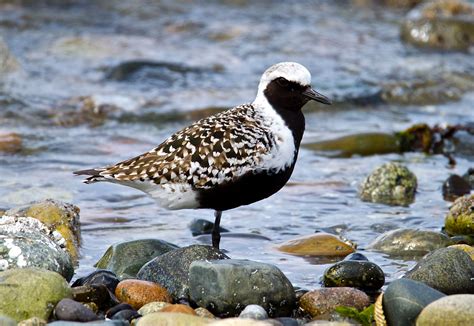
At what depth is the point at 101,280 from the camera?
559 cm

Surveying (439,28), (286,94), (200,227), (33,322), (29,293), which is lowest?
(33,322)

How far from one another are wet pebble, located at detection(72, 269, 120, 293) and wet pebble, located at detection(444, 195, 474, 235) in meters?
2.75

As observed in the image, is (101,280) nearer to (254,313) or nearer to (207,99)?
(254,313)

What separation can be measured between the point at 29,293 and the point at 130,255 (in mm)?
1193

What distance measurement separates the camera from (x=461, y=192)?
27.5ft

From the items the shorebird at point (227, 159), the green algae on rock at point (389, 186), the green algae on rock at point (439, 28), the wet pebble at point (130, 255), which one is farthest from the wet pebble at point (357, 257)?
the green algae on rock at point (439, 28)

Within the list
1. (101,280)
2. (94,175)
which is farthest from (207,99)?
(101,280)

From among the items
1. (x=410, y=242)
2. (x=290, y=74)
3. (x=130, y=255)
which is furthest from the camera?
(x=410, y=242)

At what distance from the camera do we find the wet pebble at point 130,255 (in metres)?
6.03

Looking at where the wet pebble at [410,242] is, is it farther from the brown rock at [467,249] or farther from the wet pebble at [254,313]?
the wet pebble at [254,313]

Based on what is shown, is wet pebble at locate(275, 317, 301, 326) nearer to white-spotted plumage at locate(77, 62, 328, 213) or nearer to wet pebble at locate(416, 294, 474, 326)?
wet pebble at locate(416, 294, 474, 326)

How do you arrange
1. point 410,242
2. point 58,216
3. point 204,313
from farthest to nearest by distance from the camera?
point 410,242 < point 58,216 < point 204,313

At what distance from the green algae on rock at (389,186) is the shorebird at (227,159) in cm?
216

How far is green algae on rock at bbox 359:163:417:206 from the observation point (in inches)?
323
